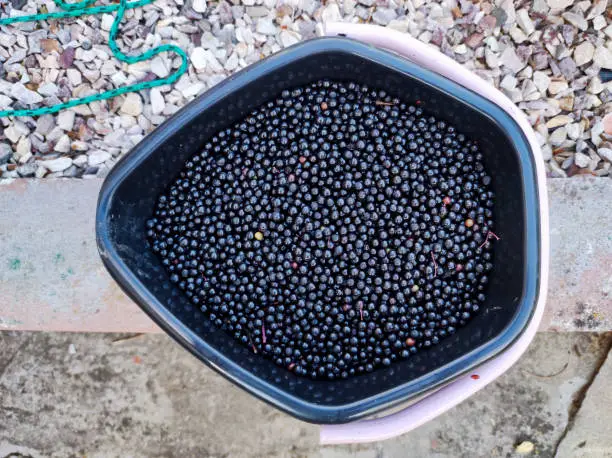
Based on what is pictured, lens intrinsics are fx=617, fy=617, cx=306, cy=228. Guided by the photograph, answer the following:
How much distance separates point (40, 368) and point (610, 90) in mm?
1794

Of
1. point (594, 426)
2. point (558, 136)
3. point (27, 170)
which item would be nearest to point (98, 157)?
point (27, 170)

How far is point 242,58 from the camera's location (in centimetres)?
163

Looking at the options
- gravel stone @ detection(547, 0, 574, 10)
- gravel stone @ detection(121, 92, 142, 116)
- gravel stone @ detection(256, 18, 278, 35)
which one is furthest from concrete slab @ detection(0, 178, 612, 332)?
gravel stone @ detection(256, 18, 278, 35)

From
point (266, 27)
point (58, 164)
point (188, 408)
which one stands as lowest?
point (188, 408)

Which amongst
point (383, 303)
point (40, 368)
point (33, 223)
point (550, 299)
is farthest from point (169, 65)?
point (550, 299)

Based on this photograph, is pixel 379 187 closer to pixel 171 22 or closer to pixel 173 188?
pixel 173 188

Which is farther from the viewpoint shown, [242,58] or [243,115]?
[242,58]

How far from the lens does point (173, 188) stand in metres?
1.38

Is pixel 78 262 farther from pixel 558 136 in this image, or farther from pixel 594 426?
pixel 594 426

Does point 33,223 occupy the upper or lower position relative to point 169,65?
lower

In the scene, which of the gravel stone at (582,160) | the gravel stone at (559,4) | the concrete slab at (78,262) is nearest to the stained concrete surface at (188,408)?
the concrete slab at (78,262)

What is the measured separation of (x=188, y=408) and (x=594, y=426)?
3.85 ft

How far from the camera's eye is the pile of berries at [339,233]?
1.30m

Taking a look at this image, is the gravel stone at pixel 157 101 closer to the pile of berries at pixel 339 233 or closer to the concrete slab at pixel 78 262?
the concrete slab at pixel 78 262
